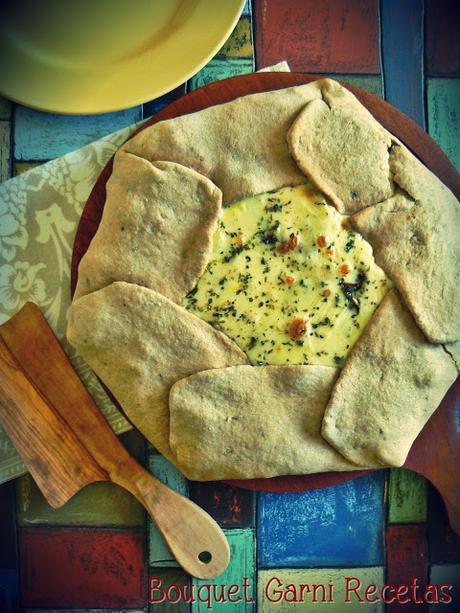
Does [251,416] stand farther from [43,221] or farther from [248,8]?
[248,8]

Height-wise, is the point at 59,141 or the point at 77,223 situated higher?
the point at 59,141

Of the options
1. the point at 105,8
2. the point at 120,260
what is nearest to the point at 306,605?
the point at 120,260

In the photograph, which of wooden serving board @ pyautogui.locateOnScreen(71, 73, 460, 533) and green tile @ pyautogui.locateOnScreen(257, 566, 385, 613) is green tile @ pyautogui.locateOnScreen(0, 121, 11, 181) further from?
green tile @ pyautogui.locateOnScreen(257, 566, 385, 613)

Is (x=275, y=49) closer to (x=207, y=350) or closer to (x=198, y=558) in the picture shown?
(x=207, y=350)

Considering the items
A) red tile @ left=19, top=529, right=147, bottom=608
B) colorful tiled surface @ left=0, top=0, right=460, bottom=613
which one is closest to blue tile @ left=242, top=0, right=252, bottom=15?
colorful tiled surface @ left=0, top=0, right=460, bottom=613

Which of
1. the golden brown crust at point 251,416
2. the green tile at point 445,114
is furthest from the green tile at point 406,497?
the green tile at point 445,114

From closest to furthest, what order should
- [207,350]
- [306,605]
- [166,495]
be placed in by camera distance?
[207,350] → [166,495] → [306,605]
